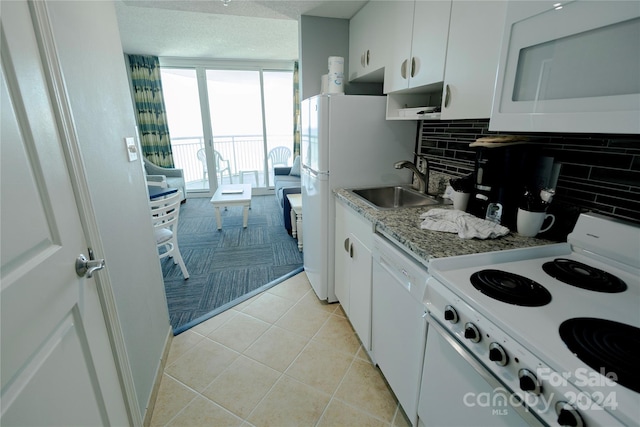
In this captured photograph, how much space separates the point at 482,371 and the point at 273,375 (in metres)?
1.21

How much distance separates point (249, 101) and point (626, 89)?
5.57 metres

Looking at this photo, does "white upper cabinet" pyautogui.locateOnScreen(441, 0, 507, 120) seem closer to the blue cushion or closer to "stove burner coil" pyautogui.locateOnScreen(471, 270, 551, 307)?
"stove burner coil" pyautogui.locateOnScreen(471, 270, 551, 307)

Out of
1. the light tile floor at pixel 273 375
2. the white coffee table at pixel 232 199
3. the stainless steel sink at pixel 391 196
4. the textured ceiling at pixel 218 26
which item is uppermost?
the textured ceiling at pixel 218 26

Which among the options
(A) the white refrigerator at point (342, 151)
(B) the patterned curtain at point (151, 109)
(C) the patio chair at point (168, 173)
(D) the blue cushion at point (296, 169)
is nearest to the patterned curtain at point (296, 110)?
(D) the blue cushion at point (296, 169)

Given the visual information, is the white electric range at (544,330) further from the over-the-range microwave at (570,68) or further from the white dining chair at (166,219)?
the white dining chair at (166,219)

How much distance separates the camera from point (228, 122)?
18.6ft

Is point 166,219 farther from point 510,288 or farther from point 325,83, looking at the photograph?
point 510,288

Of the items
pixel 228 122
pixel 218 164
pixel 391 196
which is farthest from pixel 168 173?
pixel 391 196

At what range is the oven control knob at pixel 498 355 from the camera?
712 mm

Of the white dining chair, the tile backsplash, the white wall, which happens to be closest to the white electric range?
the tile backsplash

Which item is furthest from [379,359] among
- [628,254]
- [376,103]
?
[376,103]

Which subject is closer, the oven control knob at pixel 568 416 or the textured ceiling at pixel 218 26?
the oven control knob at pixel 568 416

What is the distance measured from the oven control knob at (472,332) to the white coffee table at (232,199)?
3258mm

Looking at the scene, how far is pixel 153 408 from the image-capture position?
145 centimetres
